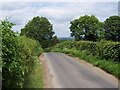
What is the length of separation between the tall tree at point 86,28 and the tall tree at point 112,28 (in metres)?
4.35

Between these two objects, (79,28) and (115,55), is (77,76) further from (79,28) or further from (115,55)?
(79,28)

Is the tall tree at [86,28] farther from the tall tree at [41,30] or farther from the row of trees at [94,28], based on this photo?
the tall tree at [41,30]

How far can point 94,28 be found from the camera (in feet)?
279

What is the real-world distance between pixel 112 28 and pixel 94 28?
36.5 ft

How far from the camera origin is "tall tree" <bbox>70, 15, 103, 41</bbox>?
276 feet

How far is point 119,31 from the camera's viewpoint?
72000 millimetres

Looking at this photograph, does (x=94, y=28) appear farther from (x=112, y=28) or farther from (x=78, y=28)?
(x=112, y=28)

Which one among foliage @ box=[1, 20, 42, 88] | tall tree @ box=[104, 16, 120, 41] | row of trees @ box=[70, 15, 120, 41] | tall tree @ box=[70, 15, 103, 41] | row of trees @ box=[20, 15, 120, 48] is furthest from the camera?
tall tree @ box=[70, 15, 103, 41]

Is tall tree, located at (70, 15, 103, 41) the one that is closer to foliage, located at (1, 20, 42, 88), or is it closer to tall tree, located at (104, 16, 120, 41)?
tall tree, located at (104, 16, 120, 41)

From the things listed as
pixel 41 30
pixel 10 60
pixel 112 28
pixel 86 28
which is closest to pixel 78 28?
pixel 86 28

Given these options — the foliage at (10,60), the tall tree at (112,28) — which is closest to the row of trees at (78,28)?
the tall tree at (112,28)

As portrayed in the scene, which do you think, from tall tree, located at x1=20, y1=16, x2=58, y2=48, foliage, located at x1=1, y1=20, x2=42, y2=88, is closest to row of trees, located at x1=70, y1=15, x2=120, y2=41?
tall tree, located at x1=20, y1=16, x2=58, y2=48

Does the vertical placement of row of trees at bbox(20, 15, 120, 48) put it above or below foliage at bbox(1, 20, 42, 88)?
below

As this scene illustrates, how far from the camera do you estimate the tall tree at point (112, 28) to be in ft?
235
